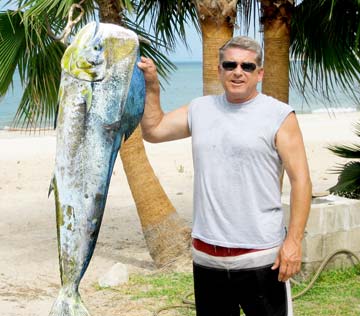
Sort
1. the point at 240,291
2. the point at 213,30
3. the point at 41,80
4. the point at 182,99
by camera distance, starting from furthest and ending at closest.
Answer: the point at 182,99 < the point at 41,80 < the point at 213,30 < the point at 240,291

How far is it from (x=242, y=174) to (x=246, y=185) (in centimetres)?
5

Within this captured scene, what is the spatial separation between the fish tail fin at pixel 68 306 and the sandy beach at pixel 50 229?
284cm

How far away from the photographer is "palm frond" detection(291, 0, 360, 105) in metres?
6.84

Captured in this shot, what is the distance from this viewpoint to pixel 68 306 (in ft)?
8.81

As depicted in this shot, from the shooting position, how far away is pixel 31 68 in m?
6.64

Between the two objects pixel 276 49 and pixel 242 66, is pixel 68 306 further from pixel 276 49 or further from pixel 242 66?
pixel 276 49

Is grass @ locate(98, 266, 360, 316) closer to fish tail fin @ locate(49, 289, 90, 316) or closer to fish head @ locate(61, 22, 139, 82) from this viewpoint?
fish tail fin @ locate(49, 289, 90, 316)

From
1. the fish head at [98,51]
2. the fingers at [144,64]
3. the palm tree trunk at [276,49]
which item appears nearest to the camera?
the fish head at [98,51]

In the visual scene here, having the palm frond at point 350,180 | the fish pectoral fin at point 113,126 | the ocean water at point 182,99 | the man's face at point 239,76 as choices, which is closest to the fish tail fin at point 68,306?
the fish pectoral fin at point 113,126

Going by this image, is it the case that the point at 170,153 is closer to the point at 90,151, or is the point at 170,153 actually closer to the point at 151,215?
the point at 151,215

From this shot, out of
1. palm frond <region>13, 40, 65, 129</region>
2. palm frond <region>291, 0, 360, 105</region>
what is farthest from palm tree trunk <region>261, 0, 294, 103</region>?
palm frond <region>13, 40, 65, 129</region>

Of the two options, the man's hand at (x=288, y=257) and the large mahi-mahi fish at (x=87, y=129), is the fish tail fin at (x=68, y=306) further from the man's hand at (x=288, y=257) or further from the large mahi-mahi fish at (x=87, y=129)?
the man's hand at (x=288, y=257)

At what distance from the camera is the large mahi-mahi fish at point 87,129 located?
2.63 metres

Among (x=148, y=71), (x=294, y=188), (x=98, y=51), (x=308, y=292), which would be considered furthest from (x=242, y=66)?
(x=308, y=292)
